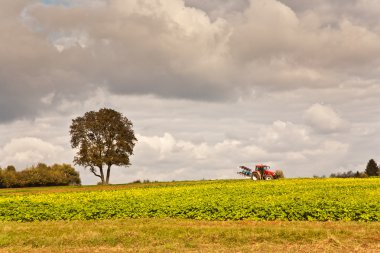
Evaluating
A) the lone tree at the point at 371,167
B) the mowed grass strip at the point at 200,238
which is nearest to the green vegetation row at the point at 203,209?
the mowed grass strip at the point at 200,238

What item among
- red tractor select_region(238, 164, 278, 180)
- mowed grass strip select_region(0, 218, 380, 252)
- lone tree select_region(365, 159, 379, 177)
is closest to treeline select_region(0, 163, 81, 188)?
red tractor select_region(238, 164, 278, 180)

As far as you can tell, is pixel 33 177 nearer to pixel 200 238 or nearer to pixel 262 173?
pixel 262 173

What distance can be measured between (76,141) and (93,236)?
5904 cm

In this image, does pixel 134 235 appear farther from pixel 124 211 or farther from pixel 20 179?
pixel 20 179

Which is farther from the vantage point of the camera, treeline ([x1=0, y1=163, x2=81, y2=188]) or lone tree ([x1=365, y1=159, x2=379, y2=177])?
lone tree ([x1=365, y1=159, x2=379, y2=177])

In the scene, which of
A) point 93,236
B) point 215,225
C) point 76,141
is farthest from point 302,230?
point 76,141

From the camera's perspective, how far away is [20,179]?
74250 mm

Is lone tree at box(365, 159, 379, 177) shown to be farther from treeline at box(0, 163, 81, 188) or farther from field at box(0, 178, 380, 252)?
field at box(0, 178, 380, 252)

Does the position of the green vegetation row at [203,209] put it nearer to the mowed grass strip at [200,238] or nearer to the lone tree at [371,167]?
the mowed grass strip at [200,238]

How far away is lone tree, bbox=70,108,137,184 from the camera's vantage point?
75.1m

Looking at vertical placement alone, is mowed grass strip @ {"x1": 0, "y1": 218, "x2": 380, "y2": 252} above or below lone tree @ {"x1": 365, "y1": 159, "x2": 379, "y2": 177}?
below

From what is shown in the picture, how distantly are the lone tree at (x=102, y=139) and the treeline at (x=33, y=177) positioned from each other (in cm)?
491

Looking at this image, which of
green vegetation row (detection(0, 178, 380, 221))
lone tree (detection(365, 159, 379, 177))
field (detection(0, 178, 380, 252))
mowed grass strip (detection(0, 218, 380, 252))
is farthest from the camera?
lone tree (detection(365, 159, 379, 177))

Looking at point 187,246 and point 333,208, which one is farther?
point 333,208
